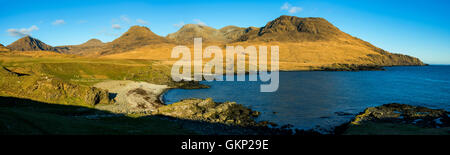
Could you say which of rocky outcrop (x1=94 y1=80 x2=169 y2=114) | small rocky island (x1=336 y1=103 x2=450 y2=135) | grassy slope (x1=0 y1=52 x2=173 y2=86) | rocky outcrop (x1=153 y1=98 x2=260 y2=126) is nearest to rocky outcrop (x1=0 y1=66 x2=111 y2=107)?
rocky outcrop (x1=94 y1=80 x2=169 y2=114)

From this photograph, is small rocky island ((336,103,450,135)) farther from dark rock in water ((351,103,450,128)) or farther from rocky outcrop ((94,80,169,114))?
rocky outcrop ((94,80,169,114))

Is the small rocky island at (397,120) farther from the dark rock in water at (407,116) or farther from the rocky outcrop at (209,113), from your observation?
the rocky outcrop at (209,113)

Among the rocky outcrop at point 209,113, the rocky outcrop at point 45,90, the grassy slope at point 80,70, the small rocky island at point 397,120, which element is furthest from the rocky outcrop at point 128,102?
the small rocky island at point 397,120

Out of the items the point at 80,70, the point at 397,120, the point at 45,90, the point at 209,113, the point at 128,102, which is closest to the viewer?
the point at 45,90

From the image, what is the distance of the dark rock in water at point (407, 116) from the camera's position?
1445 inches

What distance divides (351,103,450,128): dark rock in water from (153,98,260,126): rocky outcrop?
17.6m

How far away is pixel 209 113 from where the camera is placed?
4003 centimetres

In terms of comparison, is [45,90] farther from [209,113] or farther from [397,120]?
[397,120]

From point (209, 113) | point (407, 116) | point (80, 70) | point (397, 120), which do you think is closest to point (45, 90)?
point (209, 113)

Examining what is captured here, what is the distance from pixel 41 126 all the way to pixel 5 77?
28901 millimetres

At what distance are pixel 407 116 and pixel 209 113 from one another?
35.2 metres
